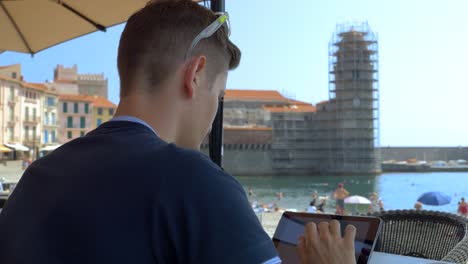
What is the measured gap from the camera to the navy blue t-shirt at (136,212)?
459mm

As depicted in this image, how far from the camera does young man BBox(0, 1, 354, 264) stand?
1.53 feet

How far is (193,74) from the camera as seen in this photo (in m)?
0.62

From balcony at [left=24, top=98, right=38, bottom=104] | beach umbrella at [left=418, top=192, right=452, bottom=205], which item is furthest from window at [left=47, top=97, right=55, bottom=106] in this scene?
beach umbrella at [left=418, top=192, right=452, bottom=205]

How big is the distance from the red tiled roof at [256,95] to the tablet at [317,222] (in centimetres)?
5784

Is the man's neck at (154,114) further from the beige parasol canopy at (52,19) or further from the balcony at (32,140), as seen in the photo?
the balcony at (32,140)

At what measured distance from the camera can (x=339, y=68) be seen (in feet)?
174

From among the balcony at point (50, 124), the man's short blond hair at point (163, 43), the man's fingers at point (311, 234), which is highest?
the balcony at point (50, 124)

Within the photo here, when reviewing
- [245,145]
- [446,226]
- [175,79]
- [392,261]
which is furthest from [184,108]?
[245,145]

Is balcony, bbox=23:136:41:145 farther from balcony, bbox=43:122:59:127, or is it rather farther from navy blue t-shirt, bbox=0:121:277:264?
navy blue t-shirt, bbox=0:121:277:264

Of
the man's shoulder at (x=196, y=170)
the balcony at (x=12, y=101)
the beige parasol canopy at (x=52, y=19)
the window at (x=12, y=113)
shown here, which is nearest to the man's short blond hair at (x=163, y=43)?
the man's shoulder at (x=196, y=170)

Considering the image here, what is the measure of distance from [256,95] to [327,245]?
62.5 metres

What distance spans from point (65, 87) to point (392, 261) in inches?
2397

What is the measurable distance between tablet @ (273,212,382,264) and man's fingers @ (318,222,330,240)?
0.03 m

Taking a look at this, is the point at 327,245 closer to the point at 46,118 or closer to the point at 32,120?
the point at 32,120
